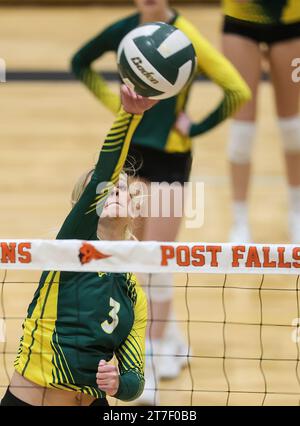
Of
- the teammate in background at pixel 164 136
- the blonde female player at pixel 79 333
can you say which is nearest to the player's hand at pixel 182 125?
the teammate in background at pixel 164 136

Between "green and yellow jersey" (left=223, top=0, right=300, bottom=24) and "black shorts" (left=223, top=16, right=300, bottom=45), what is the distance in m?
0.02

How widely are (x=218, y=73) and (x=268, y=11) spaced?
36.1 inches

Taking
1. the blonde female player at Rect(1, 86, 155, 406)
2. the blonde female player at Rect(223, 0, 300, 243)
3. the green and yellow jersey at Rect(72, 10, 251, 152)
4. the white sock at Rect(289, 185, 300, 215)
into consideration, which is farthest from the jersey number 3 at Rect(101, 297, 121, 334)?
the white sock at Rect(289, 185, 300, 215)

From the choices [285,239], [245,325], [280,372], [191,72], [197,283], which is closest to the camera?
[191,72]

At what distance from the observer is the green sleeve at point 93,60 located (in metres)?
Answer: 4.10

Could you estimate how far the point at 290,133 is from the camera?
4.96m

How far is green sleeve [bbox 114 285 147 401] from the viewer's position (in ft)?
8.45

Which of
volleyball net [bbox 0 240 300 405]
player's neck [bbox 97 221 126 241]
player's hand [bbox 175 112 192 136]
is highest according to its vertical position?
player's hand [bbox 175 112 192 136]

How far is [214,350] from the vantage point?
4.28 m

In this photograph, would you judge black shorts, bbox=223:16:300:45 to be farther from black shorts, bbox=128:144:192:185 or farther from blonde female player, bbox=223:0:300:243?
black shorts, bbox=128:144:192:185

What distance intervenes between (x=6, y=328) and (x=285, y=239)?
1881 millimetres
